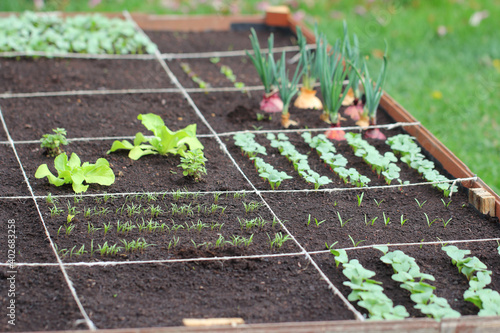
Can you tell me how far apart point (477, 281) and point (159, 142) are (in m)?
1.61

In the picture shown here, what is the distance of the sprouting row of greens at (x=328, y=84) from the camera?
322cm

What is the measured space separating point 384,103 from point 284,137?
93 cm

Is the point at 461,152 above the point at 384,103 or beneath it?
beneath

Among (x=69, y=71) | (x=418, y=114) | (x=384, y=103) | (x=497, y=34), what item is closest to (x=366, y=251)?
(x=384, y=103)

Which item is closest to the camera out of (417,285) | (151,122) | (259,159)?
(417,285)

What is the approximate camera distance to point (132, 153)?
2.84 metres

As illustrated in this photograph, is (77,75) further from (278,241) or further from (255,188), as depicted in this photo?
(278,241)

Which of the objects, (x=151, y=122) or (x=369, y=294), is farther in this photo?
(x=151, y=122)

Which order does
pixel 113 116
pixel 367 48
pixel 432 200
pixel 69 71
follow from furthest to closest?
1. pixel 367 48
2. pixel 69 71
3. pixel 113 116
4. pixel 432 200

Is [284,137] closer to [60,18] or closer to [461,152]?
[461,152]

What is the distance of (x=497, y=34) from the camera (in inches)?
221

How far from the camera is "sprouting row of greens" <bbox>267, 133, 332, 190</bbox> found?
2.64m

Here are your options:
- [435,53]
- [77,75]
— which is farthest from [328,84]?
[435,53]

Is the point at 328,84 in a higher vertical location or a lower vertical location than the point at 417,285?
higher
